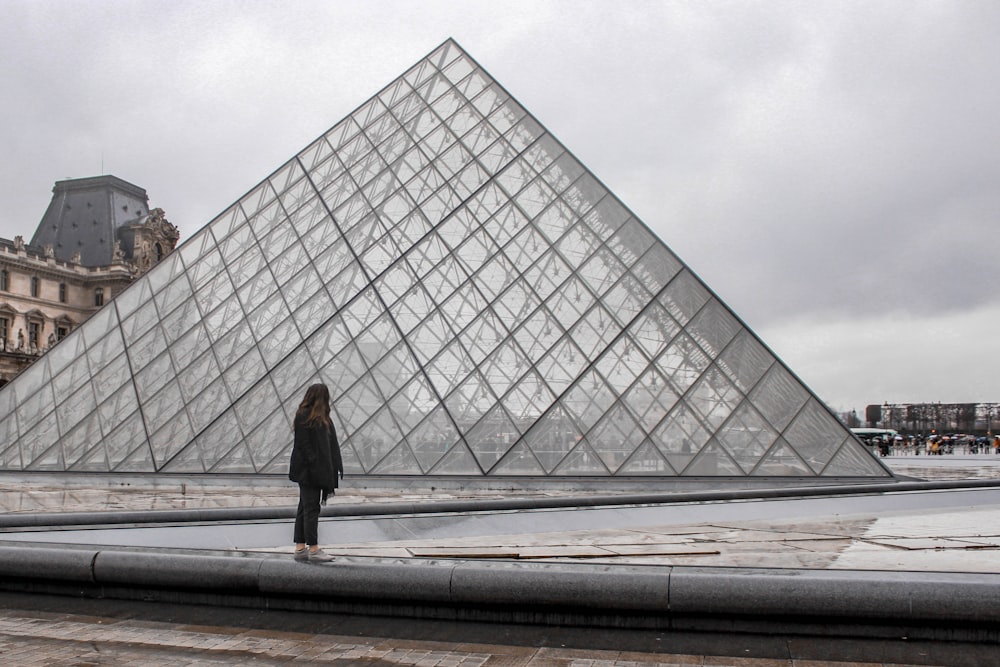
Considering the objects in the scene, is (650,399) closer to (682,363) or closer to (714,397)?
(682,363)

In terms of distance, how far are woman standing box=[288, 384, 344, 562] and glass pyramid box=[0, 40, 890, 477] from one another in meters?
8.33

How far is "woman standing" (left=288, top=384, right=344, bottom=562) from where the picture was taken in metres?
5.90

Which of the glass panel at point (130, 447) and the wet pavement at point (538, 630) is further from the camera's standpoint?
the glass panel at point (130, 447)

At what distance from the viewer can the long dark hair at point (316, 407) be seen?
607 centimetres

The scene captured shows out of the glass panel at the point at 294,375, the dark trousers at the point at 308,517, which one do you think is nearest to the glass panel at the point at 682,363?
the glass panel at the point at 294,375

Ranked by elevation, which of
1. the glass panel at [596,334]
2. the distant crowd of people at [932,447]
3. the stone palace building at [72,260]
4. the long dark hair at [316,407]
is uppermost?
the stone palace building at [72,260]

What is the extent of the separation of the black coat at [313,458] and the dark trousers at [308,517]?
62mm

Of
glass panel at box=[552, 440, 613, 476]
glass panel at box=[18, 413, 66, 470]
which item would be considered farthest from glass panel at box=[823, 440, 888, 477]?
glass panel at box=[18, 413, 66, 470]

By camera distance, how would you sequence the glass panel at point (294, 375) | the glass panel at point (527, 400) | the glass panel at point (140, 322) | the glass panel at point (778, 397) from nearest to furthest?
the glass panel at point (778, 397), the glass panel at point (527, 400), the glass panel at point (294, 375), the glass panel at point (140, 322)

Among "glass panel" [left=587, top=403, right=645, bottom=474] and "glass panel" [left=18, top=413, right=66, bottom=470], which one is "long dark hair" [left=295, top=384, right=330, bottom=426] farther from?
"glass panel" [left=18, top=413, right=66, bottom=470]

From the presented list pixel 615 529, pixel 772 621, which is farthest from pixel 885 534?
pixel 772 621

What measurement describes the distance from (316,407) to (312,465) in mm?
415

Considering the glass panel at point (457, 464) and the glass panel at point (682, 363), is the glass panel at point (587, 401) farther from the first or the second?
the glass panel at point (457, 464)

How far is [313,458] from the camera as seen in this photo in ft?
19.6
